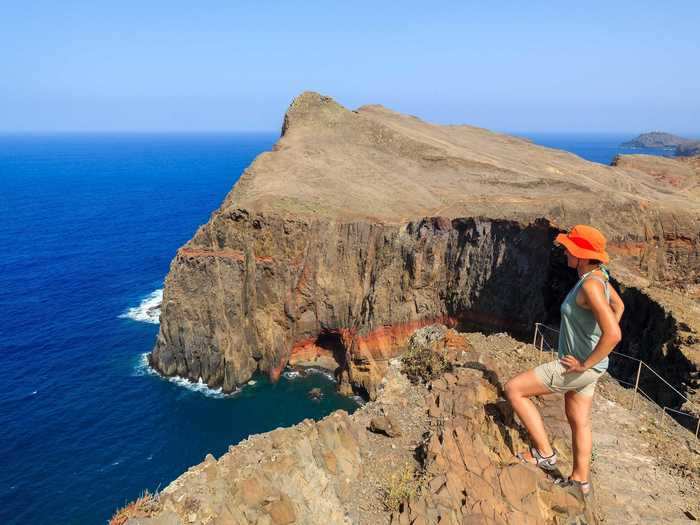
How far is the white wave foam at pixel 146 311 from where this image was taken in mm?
52625

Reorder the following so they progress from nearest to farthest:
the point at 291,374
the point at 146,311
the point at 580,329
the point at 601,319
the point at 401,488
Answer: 1. the point at 601,319
2. the point at 580,329
3. the point at 401,488
4. the point at 291,374
5. the point at 146,311

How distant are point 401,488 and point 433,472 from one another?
2.11 feet

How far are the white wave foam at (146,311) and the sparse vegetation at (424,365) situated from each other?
46.0m

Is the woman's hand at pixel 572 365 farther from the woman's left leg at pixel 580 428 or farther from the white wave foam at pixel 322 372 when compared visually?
the white wave foam at pixel 322 372

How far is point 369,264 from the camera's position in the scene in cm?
4266

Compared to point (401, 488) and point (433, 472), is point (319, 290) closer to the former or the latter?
point (401, 488)

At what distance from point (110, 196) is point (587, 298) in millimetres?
133788

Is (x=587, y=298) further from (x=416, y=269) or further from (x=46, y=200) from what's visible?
A: (x=46, y=200)

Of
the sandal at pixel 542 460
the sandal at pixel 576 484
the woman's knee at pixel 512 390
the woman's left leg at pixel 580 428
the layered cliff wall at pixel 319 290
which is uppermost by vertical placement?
the woman's knee at pixel 512 390

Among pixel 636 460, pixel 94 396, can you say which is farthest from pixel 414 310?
pixel 636 460

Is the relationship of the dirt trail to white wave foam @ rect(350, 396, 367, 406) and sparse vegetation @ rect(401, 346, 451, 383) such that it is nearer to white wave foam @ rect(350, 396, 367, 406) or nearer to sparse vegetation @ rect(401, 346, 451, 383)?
sparse vegetation @ rect(401, 346, 451, 383)

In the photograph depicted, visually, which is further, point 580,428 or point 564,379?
point 580,428

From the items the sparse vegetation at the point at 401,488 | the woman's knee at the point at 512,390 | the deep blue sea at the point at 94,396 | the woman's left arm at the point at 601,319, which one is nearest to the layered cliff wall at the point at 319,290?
the deep blue sea at the point at 94,396

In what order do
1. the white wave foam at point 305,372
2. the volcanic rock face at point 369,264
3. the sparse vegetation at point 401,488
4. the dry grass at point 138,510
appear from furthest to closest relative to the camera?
the white wave foam at point 305,372 → the volcanic rock face at point 369,264 → the sparse vegetation at point 401,488 → the dry grass at point 138,510
